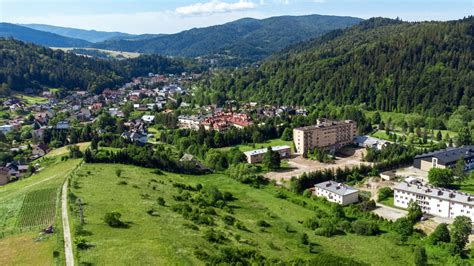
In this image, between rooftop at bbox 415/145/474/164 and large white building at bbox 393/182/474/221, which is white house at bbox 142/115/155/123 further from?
large white building at bbox 393/182/474/221

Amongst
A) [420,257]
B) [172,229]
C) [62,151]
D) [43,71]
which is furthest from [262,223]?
[43,71]

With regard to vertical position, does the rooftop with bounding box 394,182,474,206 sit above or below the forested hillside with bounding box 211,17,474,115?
below

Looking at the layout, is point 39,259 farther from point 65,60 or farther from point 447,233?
point 65,60

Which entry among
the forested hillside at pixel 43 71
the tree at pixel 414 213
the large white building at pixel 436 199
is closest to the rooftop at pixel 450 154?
the large white building at pixel 436 199

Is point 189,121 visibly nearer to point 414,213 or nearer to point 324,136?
point 324,136

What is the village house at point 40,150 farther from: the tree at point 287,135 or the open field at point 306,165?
the tree at point 287,135

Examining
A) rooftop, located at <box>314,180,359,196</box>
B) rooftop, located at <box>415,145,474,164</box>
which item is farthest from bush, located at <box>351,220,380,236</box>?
rooftop, located at <box>415,145,474,164</box>

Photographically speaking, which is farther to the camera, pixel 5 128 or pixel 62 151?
pixel 5 128
